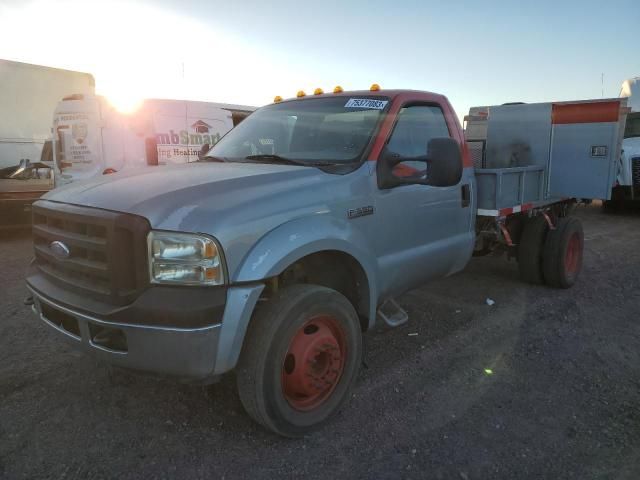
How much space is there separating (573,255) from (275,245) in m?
4.43

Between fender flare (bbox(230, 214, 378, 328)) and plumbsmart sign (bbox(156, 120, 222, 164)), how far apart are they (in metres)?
6.35

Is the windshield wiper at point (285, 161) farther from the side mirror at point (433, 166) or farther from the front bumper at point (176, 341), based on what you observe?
the front bumper at point (176, 341)

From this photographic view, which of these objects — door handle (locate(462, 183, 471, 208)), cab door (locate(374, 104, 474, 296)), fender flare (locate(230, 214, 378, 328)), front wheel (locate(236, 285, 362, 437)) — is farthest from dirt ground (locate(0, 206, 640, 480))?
door handle (locate(462, 183, 471, 208))

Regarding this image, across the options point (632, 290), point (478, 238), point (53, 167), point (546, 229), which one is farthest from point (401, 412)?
point (53, 167)

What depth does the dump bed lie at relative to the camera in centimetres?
498

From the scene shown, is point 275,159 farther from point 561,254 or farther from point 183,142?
point 183,142

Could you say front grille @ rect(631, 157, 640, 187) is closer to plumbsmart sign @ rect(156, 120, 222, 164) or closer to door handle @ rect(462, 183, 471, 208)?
door handle @ rect(462, 183, 471, 208)

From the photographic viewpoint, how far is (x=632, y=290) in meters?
5.34

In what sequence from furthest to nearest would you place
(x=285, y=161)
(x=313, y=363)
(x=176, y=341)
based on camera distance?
1. (x=285, y=161)
2. (x=313, y=363)
3. (x=176, y=341)

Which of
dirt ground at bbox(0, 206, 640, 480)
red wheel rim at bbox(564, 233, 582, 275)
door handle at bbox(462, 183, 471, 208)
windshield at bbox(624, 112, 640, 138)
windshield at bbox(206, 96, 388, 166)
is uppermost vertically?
windshield at bbox(624, 112, 640, 138)

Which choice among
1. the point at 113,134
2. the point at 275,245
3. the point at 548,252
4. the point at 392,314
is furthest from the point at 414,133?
the point at 113,134

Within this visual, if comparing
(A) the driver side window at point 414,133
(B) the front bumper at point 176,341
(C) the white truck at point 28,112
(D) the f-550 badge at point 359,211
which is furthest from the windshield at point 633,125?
(C) the white truck at point 28,112

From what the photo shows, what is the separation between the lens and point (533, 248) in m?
5.32

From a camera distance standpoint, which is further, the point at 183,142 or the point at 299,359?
the point at 183,142
